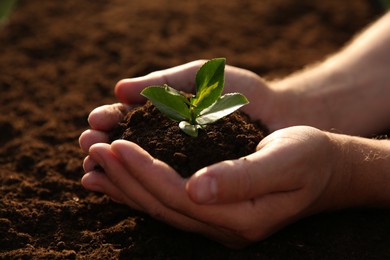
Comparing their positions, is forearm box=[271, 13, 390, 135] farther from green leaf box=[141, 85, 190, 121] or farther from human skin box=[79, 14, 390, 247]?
green leaf box=[141, 85, 190, 121]

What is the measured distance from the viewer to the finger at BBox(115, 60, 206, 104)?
2.05 m

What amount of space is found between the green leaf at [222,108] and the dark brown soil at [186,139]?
4 cm

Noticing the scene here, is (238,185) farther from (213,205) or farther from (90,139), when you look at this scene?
(90,139)

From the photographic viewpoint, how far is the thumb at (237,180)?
4.83 ft

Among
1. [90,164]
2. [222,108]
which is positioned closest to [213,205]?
[222,108]

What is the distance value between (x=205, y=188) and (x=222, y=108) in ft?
1.35

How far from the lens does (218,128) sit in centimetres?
183

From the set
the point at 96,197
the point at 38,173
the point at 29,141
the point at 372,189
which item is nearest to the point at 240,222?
the point at 372,189

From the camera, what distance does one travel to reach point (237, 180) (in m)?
1.49

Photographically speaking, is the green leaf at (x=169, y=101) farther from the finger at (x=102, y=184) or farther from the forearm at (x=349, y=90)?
the forearm at (x=349, y=90)

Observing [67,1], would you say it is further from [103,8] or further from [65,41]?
[65,41]

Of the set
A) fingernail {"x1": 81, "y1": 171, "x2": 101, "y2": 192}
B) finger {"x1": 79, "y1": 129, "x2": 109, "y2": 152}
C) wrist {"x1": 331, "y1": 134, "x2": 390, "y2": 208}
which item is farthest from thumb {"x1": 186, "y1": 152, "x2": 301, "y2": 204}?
finger {"x1": 79, "y1": 129, "x2": 109, "y2": 152}

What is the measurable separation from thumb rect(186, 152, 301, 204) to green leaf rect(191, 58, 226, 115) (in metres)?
0.34

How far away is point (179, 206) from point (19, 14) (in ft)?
8.06
